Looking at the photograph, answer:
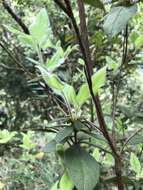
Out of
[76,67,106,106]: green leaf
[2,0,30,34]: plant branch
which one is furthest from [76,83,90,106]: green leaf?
[2,0,30,34]: plant branch

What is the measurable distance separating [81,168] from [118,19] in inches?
7.9

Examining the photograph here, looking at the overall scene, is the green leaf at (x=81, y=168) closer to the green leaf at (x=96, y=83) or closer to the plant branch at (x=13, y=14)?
the green leaf at (x=96, y=83)

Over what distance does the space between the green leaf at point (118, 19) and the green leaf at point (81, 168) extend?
0.53 ft

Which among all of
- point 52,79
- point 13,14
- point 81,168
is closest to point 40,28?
point 52,79

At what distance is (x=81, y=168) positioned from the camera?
620mm

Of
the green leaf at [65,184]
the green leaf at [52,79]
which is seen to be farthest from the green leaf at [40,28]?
the green leaf at [65,184]

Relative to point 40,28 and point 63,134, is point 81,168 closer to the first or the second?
point 63,134

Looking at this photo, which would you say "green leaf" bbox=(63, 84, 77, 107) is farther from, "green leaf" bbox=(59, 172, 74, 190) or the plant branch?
the plant branch

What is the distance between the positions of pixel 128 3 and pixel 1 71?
262cm

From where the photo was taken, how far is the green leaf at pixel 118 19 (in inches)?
24.7

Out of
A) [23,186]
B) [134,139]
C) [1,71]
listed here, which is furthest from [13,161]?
[134,139]

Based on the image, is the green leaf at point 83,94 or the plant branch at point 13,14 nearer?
the green leaf at point 83,94

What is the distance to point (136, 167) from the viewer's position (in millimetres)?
837

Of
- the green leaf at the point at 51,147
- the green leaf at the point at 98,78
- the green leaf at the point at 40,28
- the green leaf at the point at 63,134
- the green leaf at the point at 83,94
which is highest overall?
the green leaf at the point at 40,28
